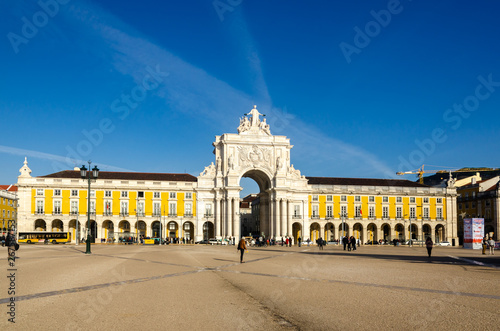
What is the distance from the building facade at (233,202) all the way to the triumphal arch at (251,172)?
181 millimetres

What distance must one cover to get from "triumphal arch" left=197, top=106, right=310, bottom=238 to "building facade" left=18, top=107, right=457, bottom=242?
18cm

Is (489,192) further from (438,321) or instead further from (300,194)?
(438,321)

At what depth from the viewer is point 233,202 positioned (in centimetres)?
8712

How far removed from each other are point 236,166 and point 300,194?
13.7 metres

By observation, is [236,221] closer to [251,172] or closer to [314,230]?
[251,172]

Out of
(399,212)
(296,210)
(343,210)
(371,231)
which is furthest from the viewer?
(371,231)

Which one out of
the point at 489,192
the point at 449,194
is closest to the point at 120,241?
the point at 449,194

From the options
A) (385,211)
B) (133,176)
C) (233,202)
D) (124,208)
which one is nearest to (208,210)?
(233,202)

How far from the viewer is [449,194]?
98.7 m

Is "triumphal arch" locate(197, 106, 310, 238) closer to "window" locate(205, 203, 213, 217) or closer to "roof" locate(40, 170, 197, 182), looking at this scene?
"window" locate(205, 203, 213, 217)

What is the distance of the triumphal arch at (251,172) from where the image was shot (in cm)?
8738

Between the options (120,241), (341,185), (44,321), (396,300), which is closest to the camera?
(44,321)

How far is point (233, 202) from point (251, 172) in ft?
27.5

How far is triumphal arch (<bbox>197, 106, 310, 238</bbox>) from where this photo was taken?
87375mm
